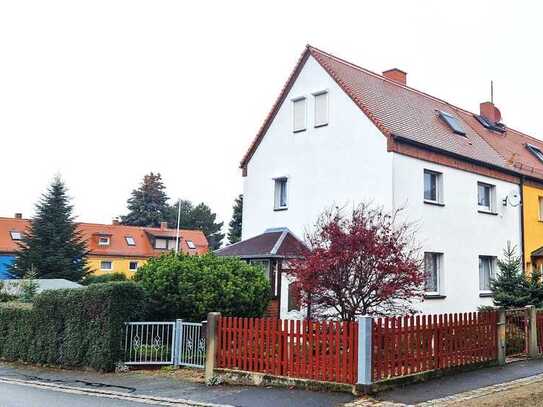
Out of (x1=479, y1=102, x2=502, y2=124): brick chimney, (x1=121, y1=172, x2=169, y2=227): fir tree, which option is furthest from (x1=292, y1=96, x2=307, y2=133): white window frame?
(x1=121, y1=172, x2=169, y2=227): fir tree

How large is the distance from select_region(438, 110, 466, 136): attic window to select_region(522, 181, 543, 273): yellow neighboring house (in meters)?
3.82

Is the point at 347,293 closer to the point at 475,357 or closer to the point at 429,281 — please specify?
the point at 475,357

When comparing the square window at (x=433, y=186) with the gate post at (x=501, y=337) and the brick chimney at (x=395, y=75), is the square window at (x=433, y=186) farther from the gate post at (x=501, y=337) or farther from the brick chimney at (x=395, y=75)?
the gate post at (x=501, y=337)

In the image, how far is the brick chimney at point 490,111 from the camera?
3094 centimetres

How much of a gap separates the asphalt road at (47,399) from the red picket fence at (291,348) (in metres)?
2.38

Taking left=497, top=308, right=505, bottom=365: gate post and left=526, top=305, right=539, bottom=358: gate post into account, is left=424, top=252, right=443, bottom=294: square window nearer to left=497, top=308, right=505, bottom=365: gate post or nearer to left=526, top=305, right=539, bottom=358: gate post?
left=526, top=305, right=539, bottom=358: gate post

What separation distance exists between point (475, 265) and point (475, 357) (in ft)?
32.8

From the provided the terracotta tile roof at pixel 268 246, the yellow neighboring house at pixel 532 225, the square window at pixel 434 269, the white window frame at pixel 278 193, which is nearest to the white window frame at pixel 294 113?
the white window frame at pixel 278 193

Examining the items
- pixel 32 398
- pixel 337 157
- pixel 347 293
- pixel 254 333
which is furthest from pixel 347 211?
pixel 32 398

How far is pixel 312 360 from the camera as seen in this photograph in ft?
36.0

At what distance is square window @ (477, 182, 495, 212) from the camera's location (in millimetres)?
23344

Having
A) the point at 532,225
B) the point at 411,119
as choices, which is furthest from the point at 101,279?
the point at 532,225

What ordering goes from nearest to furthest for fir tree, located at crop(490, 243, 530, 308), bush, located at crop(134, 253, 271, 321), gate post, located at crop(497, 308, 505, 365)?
gate post, located at crop(497, 308, 505, 365) < bush, located at crop(134, 253, 271, 321) < fir tree, located at crop(490, 243, 530, 308)

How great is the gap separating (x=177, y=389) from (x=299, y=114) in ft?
44.9
